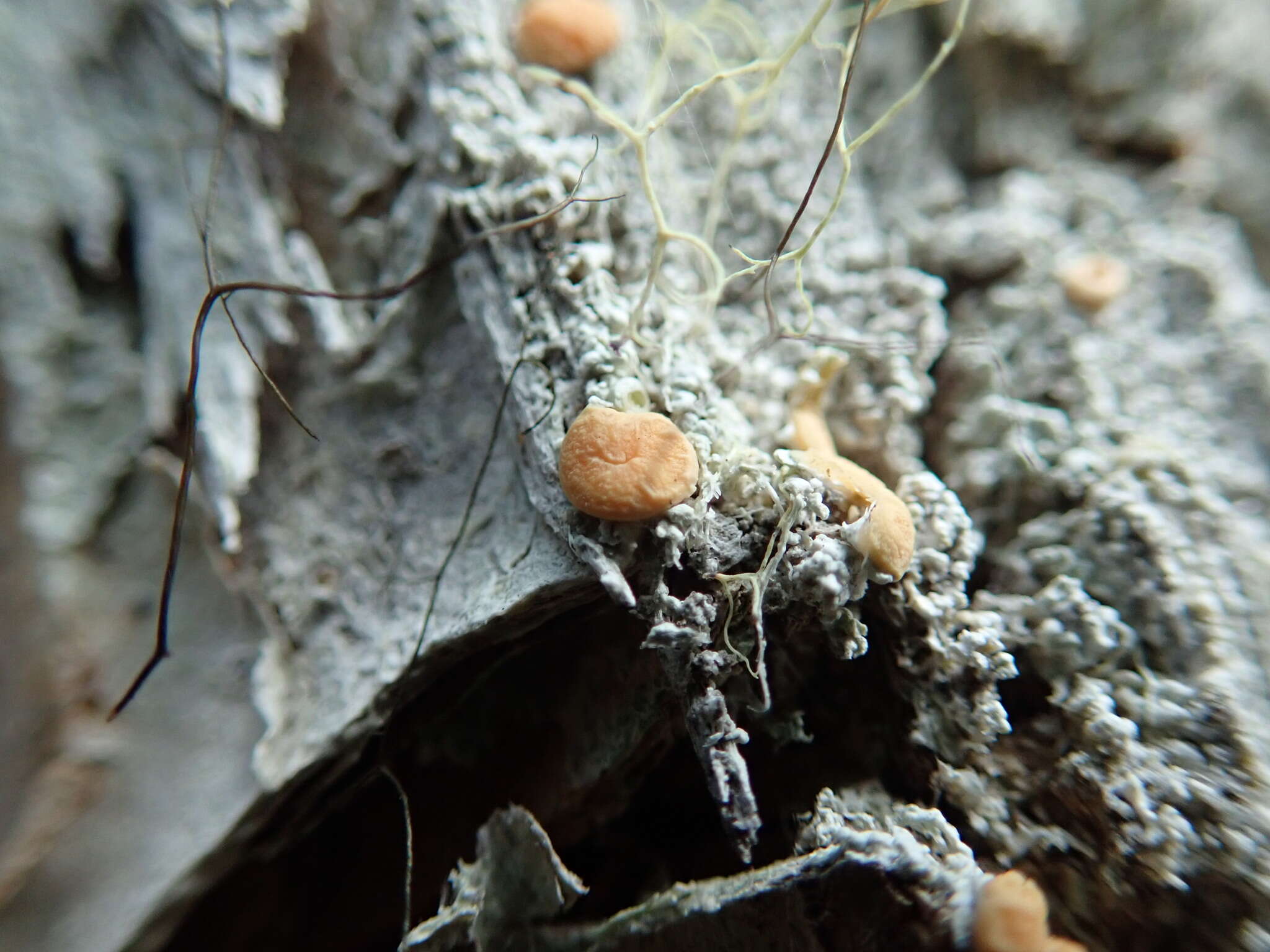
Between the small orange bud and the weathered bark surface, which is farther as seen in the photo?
the small orange bud

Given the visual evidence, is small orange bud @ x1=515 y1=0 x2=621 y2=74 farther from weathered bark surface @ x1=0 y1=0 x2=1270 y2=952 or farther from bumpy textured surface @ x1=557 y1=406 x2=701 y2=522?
bumpy textured surface @ x1=557 y1=406 x2=701 y2=522

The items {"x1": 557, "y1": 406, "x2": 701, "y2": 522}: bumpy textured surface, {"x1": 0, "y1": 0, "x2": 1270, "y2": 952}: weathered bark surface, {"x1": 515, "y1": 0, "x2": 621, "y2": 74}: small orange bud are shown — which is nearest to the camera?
{"x1": 557, "y1": 406, "x2": 701, "y2": 522}: bumpy textured surface

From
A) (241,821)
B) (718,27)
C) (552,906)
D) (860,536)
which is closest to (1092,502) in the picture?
(860,536)

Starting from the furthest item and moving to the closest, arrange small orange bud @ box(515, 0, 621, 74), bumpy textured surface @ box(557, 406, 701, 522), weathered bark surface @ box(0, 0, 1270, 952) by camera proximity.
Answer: small orange bud @ box(515, 0, 621, 74) < weathered bark surface @ box(0, 0, 1270, 952) < bumpy textured surface @ box(557, 406, 701, 522)

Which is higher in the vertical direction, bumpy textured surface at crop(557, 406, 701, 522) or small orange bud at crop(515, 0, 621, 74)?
small orange bud at crop(515, 0, 621, 74)

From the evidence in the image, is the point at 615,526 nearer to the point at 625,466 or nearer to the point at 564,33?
the point at 625,466

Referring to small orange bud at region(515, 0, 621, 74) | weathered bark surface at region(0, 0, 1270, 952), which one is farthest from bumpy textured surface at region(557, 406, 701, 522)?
small orange bud at region(515, 0, 621, 74)

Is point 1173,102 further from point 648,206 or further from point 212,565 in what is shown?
point 212,565

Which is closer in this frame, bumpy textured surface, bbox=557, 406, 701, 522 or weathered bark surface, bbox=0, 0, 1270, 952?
bumpy textured surface, bbox=557, 406, 701, 522

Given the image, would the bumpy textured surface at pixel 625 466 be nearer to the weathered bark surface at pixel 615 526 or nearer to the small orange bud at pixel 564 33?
the weathered bark surface at pixel 615 526
